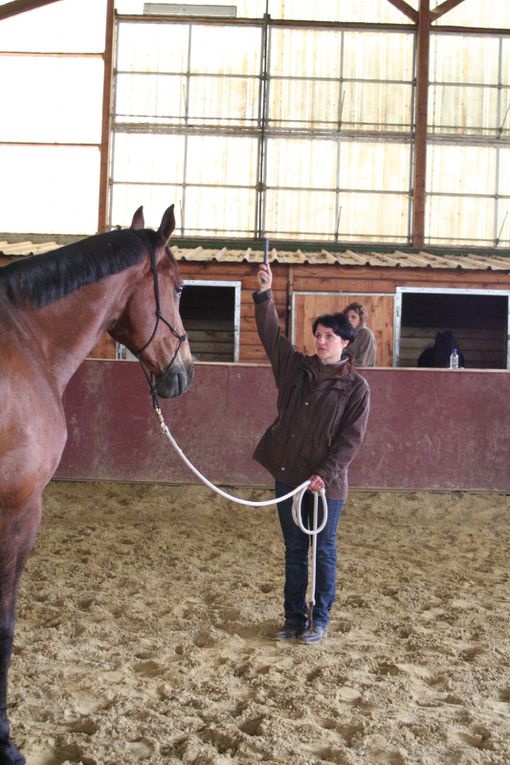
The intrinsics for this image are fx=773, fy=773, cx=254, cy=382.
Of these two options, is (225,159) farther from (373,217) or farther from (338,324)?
(338,324)

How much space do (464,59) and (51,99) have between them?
6.37 metres

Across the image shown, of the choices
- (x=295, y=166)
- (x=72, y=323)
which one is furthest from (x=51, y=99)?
(x=72, y=323)

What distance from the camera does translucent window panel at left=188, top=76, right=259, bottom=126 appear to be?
38.9 feet

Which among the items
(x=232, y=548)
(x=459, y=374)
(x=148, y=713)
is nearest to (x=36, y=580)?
(x=232, y=548)

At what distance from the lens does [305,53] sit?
39.1 feet

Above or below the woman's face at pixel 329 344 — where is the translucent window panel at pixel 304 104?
above

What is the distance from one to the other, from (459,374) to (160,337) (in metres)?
4.52

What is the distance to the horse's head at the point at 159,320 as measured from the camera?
2.49 meters

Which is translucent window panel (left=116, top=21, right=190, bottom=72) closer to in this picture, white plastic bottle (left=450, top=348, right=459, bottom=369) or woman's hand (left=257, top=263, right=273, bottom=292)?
white plastic bottle (left=450, top=348, right=459, bottom=369)

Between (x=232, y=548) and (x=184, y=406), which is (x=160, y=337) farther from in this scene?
(x=184, y=406)

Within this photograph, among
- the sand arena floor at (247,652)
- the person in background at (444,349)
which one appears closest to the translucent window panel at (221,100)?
the person in background at (444,349)

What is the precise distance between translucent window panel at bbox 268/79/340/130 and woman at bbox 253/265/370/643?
9279 mm

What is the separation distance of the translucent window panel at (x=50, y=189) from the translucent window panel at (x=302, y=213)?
8.94 ft

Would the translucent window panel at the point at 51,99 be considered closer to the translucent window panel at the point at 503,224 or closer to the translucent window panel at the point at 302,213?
the translucent window panel at the point at 302,213
